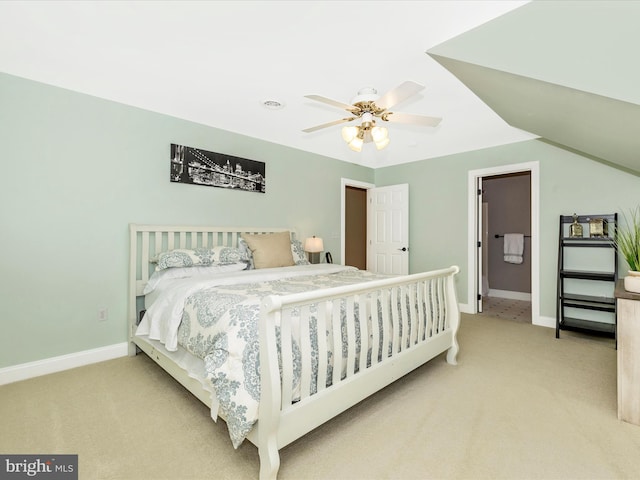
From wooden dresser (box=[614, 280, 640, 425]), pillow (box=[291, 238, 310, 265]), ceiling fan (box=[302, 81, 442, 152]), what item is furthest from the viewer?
pillow (box=[291, 238, 310, 265])

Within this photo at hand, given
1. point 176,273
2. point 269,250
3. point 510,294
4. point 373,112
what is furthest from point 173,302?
point 510,294

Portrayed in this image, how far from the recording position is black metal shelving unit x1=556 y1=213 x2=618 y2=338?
3.37 metres

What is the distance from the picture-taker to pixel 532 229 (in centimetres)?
399

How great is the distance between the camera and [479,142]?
423cm

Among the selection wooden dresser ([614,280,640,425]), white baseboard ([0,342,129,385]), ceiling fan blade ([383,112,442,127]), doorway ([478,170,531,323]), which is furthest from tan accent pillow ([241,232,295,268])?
doorway ([478,170,531,323])

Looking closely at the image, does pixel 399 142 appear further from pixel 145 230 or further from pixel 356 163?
pixel 145 230

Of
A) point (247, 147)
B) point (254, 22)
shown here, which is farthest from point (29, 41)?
point (247, 147)

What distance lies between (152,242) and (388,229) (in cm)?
363

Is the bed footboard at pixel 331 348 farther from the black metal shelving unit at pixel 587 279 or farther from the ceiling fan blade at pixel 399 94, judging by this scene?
the black metal shelving unit at pixel 587 279

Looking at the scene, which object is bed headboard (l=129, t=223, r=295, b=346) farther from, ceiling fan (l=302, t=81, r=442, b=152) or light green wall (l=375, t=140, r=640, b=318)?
light green wall (l=375, t=140, r=640, b=318)

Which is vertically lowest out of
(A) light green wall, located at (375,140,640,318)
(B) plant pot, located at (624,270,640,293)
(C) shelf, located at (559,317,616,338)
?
(C) shelf, located at (559,317,616,338)

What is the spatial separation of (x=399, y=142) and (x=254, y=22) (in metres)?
2.80

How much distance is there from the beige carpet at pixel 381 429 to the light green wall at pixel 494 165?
176 centimetres

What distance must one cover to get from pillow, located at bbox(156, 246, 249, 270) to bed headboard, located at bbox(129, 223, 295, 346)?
0.21 m
